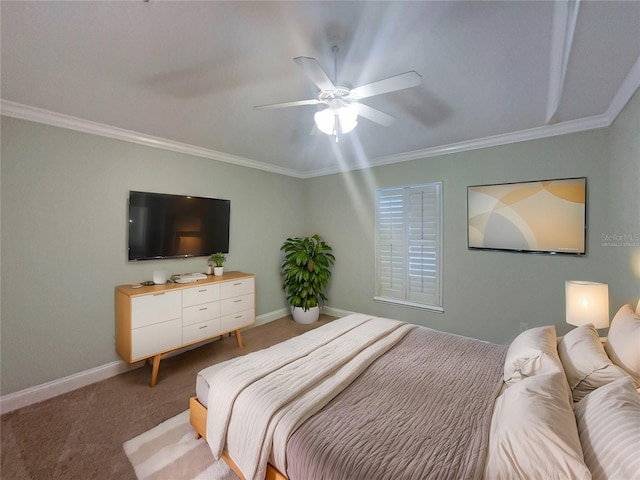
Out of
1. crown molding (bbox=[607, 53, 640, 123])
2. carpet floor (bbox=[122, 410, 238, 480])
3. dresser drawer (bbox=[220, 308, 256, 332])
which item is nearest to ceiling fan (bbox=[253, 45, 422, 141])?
crown molding (bbox=[607, 53, 640, 123])

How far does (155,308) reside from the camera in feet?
8.62

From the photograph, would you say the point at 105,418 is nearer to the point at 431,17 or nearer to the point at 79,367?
the point at 79,367

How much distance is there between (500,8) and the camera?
131 cm

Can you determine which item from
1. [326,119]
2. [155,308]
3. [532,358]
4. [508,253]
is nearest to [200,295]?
[155,308]

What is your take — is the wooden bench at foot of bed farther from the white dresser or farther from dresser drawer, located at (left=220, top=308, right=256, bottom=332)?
dresser drawer, located at (left=220, top=308, right=256, bottom=332)

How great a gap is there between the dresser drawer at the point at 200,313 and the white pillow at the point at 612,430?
3.04 m

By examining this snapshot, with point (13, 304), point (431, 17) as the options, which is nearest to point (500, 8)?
point (431, 17)

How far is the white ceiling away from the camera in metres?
1.34

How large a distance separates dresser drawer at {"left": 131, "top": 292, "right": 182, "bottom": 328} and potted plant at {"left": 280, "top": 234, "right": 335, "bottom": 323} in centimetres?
182

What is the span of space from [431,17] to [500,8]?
12.6 inches

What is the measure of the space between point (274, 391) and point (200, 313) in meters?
1.87

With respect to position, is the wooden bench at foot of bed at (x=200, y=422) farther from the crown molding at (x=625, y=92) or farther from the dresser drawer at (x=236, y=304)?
the crown molding at (x=625, y=92)

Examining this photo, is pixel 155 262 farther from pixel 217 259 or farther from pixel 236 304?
pixel 236 304

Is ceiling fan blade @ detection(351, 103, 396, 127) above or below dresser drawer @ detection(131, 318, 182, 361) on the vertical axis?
above
